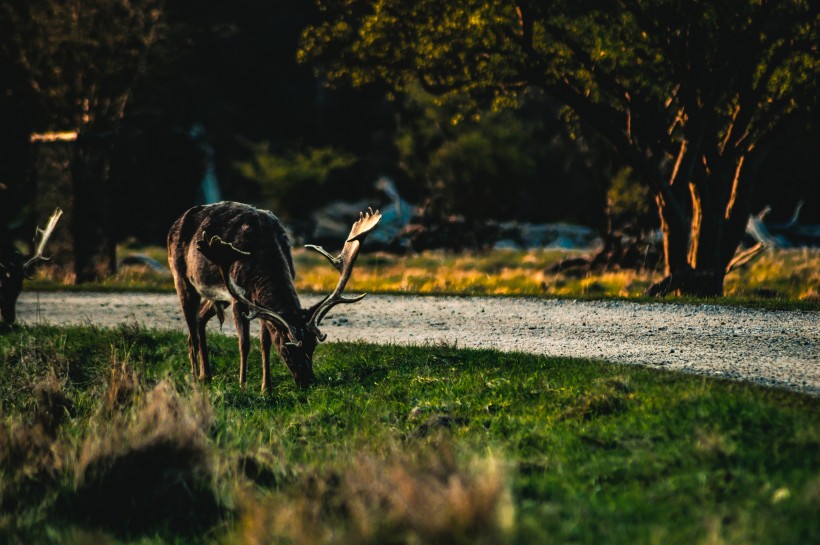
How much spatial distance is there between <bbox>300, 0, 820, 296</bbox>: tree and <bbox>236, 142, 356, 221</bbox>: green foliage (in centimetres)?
2554

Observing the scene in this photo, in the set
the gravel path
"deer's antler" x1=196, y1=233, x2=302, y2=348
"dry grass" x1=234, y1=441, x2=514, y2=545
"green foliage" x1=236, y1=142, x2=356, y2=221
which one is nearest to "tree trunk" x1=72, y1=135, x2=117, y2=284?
the gravel path

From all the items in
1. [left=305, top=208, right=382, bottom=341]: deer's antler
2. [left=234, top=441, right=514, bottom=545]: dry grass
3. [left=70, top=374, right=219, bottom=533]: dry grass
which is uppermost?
[left=305, top=208, right=382, bottom=341]: deer's antler

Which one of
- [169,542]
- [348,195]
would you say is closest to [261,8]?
[348,195]

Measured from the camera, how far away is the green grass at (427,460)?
4.20 meters

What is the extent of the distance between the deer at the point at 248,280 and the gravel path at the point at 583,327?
97.3 inches

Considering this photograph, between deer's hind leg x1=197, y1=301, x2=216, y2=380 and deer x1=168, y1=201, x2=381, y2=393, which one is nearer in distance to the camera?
deer x1=168, y1=201, x2=381, y2=393

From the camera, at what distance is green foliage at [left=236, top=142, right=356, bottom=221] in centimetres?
4156

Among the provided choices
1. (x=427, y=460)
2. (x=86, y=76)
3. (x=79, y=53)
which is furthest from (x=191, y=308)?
(x=86, y=76)

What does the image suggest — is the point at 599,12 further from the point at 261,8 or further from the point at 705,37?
the point at 261,8

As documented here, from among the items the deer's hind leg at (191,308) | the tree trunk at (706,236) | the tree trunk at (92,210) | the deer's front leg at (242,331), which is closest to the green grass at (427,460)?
the deer's front leg at (242,331)

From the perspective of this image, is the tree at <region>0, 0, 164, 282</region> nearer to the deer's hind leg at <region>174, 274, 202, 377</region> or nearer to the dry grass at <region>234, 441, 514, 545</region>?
the deer's hind leg at <region>174, 274, 202, 377</region>

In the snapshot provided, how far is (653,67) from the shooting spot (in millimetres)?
14797

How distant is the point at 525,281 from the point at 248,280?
11134 mm

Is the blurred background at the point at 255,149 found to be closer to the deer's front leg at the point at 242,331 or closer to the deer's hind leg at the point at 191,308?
the deer's hind leg at the point at 191,308
